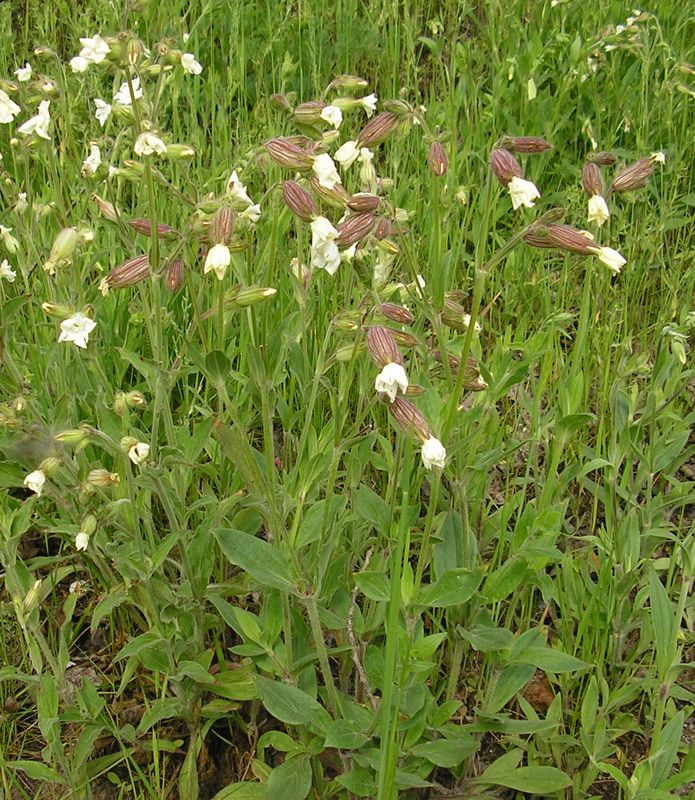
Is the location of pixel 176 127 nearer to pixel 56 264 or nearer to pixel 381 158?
pixel 381 158

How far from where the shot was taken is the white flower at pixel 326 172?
1.48m

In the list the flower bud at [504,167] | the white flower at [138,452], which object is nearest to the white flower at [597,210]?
the flower bud at [504,167]

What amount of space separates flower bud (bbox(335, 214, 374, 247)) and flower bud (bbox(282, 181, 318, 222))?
12 centimetres

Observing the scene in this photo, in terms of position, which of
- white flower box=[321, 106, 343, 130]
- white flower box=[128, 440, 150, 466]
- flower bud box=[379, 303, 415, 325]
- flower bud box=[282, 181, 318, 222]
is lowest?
white flower box=[128, 440, 150, 466]

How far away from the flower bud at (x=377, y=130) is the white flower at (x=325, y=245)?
19 centimetres

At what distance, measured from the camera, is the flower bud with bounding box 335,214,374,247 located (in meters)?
1.42

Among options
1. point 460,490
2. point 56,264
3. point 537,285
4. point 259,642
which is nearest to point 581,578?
point 460,490

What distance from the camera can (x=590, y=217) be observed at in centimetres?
164

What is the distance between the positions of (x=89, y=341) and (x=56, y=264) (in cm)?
18

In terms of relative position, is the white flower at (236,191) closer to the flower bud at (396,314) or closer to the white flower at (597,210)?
the flower bud at (396,314)

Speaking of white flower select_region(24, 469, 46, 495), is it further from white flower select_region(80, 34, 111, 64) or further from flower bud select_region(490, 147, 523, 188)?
flower bud select_region(490, 147, 523, 188)

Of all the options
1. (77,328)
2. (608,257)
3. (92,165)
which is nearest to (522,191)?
(608,257)

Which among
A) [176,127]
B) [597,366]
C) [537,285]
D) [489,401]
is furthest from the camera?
[176,127]

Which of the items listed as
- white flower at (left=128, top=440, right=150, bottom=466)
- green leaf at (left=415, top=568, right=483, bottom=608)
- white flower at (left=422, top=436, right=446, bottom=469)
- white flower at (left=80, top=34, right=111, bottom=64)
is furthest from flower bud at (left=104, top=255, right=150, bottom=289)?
green leaf at (left=415, top=568, right=483, bottom=608)
